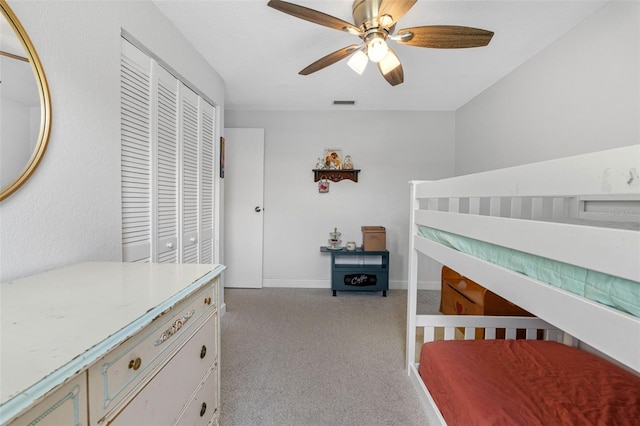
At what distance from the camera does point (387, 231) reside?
350 centimetres

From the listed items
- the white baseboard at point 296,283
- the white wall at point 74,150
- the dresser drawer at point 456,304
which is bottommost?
the white baseboard at point 296,283

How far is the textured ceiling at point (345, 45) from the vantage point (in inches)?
64.3

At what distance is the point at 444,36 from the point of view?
4.70 feet

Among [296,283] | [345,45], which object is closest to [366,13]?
[345,45]

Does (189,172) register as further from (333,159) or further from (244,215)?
(333,159)

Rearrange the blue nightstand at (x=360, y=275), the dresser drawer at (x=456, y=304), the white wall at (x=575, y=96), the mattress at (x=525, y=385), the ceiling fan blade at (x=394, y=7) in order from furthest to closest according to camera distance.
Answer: the blue nightstand at (x=360, y=275) < the dresser drawer at (x=456, y=304) < the white wall at (x=575, y=96) < the ceiling fan blade at (x=394, y=7) < the mattress at (x=525, y=385)

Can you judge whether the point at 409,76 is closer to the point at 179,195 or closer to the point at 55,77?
the point at 179,195

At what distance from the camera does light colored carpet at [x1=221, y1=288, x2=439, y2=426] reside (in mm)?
1455

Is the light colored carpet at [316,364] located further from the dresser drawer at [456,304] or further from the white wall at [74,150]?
the white wall at [74,150]

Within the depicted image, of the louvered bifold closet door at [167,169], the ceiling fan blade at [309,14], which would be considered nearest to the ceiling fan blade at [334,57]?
the ceiling fan blade at [309,14]

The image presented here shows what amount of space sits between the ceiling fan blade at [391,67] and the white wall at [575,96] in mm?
1098

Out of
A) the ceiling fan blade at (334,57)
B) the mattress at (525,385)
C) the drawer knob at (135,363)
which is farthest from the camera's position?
the ceiling fan blade at (334,57)

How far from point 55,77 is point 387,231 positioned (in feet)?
10.3

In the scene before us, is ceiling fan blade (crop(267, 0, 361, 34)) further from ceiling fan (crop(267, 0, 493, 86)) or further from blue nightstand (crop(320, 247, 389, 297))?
blue nightstand (crop(320, 247, 389, 297))
